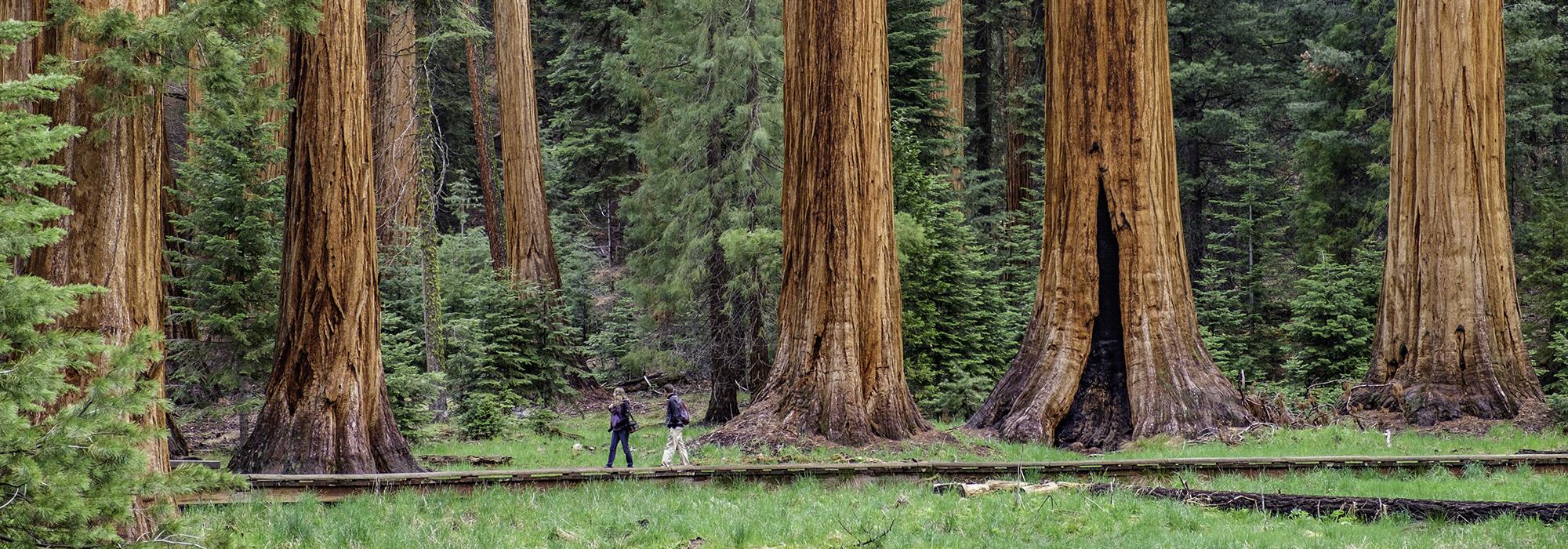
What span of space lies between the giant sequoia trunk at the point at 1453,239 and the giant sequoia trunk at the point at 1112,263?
340 centimetres

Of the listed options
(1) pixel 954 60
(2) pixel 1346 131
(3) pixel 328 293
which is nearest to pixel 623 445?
(3) pixel 328 293

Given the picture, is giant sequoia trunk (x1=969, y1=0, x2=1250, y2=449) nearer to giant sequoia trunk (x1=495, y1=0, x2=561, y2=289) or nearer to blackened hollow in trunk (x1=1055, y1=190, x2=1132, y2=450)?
blackened hollow in trunk (x1=1055, y1=190, x2=1132, y2=450)

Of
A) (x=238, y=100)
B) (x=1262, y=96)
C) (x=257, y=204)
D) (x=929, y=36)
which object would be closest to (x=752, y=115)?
(x=929, y=36)

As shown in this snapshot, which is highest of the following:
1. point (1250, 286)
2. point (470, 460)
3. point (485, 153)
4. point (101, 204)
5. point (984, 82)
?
point (984, 82)

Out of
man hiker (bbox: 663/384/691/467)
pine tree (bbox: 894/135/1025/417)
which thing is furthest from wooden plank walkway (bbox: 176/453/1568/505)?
pine tree (bbox: 894/135/1025/417)

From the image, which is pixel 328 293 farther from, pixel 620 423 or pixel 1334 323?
pixel 1334 323

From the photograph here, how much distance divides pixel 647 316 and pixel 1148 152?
10268 mm

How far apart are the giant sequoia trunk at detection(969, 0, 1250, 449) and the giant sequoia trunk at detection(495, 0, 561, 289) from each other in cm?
1304

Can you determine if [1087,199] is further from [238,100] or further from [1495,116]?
[238,100]

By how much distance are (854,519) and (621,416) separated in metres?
5.00

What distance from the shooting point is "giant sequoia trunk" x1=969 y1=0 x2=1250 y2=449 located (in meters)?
15.1

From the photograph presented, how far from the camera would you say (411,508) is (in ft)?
28.9

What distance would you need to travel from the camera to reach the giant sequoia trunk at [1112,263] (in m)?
15.1

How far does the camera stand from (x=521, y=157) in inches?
1034
